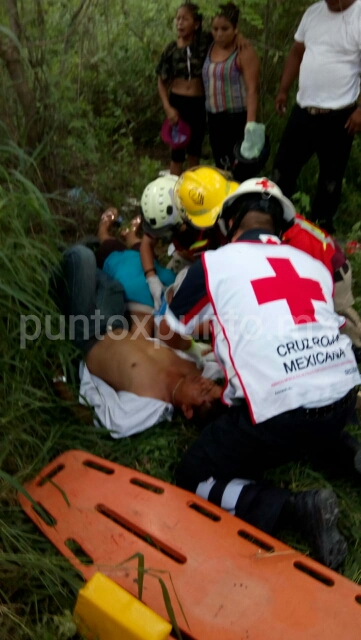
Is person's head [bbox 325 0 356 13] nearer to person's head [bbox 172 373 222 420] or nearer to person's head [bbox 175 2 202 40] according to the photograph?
person's head [bbox 175 2 202 40]

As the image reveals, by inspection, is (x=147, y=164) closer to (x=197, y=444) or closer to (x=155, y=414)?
(x=155, y=414)

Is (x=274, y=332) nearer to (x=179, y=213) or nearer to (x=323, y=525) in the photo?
(x=323, y=525)

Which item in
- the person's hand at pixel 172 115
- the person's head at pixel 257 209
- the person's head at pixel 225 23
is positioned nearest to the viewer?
the person's head at pixel 257 209

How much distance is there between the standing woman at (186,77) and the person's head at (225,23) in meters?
0.17

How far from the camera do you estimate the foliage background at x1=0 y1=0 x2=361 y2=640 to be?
1.81 m

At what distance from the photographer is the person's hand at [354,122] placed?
10.5ft

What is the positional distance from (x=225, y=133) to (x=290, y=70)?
657 mm

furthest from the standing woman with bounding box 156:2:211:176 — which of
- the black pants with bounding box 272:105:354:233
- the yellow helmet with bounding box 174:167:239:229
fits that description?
the yellow helmet with bounding box 174:167:239:229

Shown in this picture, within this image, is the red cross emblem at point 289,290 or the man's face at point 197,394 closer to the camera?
the red cross emblem at point 289,290

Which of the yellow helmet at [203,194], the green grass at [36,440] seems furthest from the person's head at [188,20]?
the green grass at [36,440]

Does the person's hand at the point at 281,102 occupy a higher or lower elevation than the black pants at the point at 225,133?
higher

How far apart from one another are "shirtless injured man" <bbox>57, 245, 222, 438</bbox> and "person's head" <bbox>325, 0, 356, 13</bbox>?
87.2 inches

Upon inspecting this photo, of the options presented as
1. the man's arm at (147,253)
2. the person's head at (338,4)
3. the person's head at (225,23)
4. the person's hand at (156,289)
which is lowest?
the person's hand at (156,289)

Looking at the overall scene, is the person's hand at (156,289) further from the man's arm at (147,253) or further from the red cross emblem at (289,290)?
the red cross emblem at (289,290)
